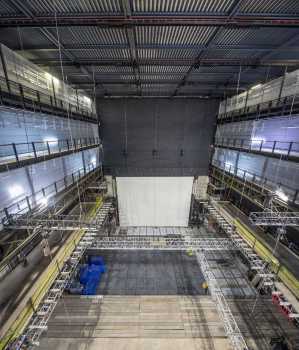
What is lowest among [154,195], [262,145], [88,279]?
[88,279]

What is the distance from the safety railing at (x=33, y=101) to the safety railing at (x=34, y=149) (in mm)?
1326

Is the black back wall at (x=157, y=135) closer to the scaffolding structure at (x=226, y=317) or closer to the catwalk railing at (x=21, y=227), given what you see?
the scaffolding structure at (x=226, y=317)

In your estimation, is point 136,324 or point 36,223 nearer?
point 36,223

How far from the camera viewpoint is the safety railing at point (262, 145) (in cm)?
646

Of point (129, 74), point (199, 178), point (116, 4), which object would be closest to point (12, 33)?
point (116, 4)

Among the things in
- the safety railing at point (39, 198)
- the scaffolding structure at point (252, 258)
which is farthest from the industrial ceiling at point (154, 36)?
the scaffolding structure at point (252, 258)

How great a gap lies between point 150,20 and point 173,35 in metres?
1.08

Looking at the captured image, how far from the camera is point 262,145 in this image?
821 centimetres

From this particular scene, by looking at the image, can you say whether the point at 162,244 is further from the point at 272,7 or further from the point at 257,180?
the point at 272,7

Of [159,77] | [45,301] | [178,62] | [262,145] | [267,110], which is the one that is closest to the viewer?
[45,301]

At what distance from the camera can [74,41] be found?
495cm

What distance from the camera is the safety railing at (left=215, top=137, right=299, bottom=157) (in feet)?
21.2

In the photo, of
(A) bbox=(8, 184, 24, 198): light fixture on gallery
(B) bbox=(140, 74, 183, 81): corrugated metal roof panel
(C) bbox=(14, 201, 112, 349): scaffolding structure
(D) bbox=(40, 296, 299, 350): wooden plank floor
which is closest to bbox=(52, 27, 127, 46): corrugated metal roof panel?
(B) bbox=(140, 74, 183, 81): corrugated metal roof panel

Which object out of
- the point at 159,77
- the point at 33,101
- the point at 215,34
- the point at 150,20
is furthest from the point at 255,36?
the point at 33,101
